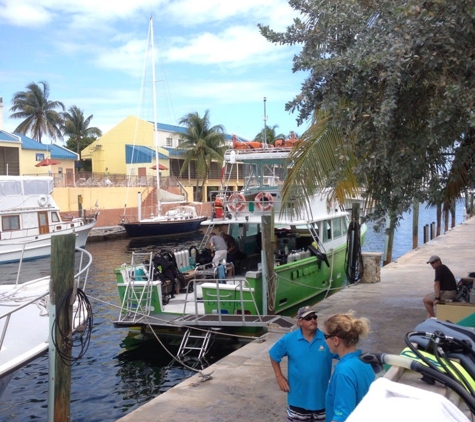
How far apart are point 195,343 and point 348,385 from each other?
26.7 ft

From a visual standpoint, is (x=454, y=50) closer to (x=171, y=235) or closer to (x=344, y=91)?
(x=344, y=91)

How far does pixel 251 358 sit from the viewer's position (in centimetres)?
885

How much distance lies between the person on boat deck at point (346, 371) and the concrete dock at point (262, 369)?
10.3 feet

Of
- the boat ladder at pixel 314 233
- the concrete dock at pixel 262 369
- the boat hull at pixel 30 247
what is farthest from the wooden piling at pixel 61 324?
the boat hull at pixel 30 247

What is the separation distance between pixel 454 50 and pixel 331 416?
3987 mm

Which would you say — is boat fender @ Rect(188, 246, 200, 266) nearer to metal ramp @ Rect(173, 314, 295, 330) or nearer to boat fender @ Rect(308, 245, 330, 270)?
boat fender @ Rect(308, 245, 330, 270)

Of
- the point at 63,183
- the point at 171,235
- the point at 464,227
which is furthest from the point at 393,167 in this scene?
the point at 63,183

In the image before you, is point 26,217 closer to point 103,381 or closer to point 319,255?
point 319,255

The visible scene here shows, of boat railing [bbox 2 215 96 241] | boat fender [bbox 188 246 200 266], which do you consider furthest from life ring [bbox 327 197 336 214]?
boat railing [bbox 2 215 96 241]

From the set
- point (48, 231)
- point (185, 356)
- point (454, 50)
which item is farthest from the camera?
point (48, 231)

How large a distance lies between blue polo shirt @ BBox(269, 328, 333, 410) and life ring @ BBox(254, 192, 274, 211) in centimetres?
940

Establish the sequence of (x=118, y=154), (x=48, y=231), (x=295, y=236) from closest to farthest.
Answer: (x=295, y=236) < (x=48, y=231) < (x=118, y=154)

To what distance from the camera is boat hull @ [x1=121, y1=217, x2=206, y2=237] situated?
38.6 metres

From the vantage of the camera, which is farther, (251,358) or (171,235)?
(171,235)
